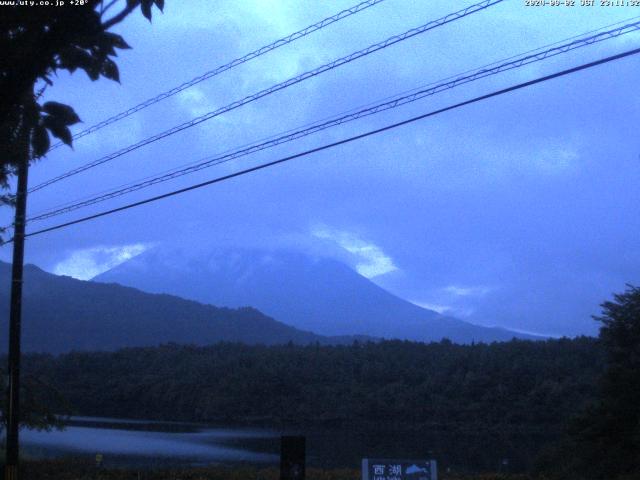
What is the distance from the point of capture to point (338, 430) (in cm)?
4372

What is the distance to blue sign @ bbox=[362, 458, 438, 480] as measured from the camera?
468 inches

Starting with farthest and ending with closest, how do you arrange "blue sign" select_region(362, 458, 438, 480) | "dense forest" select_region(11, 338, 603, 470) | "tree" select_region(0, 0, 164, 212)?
"dense forest" select_region(11, 338, 603, 470), "blue sign" select_region(362, 458, 438, 480), "tree" select_region(0, 0, 164, 212)

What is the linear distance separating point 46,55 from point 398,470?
29.4 ft

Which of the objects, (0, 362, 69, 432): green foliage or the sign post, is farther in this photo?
(0, 362, 69, 432): green foliage

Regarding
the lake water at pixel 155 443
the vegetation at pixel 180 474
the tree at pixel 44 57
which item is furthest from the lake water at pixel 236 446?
the tree at pixel 44 57

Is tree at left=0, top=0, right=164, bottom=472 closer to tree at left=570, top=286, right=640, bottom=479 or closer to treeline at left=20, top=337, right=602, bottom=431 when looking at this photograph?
tree at left=570, top=286, right=640, bottom=479

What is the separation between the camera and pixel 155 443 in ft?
113

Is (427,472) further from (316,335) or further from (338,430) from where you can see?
(316,335)

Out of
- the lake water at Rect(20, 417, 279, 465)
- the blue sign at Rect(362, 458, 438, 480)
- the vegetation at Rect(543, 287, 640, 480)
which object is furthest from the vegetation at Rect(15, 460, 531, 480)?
Result: the blue sign at Rect(362, 458, 438, 480)

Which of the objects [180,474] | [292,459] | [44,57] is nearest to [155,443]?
[180,474]

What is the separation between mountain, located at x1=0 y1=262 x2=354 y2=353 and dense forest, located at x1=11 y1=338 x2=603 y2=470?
40.2 meters

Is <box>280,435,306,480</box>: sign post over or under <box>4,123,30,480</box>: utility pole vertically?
under

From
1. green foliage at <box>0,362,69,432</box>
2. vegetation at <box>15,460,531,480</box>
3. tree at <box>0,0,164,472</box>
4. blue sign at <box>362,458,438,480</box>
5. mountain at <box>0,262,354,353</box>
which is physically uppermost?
mountain at <box>0,262,354,353</box>

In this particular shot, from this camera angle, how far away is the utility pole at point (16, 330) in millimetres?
17219
